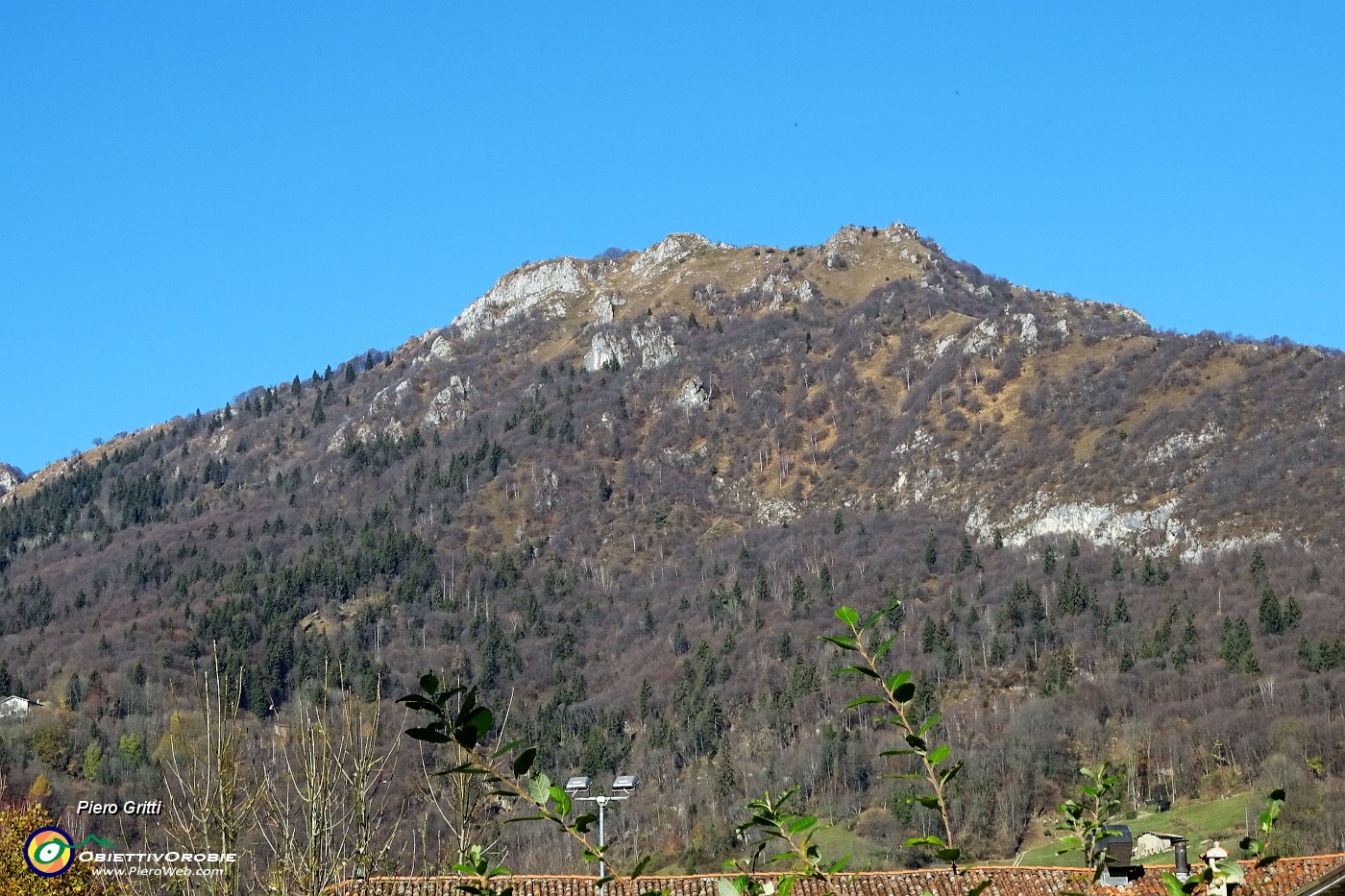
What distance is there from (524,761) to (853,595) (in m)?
148

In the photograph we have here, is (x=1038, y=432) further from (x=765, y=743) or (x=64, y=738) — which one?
(x=64, y=738)

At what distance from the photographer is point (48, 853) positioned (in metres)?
34.6

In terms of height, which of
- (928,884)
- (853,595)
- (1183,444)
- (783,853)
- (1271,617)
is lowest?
(928,884)

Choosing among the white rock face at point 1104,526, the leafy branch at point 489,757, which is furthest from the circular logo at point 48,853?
the white rock face at point 1104,526

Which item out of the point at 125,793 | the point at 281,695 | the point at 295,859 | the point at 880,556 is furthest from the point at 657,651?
the point at 295,859

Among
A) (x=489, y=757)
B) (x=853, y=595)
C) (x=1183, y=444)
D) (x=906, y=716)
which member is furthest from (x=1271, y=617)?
(x=489, y=757)

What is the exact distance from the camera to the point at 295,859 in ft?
69.2

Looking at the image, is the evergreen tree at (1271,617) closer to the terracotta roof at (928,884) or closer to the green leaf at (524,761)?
the terracotta roof at (928,884)

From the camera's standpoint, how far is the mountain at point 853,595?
367 ft

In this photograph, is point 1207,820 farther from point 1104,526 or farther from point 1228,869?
point 1228,869

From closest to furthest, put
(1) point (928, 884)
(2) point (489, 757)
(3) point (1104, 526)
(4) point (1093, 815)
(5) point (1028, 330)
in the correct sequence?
(2) point (489, 757), (4) point (1093, 815), (1) point (928, 884), (3) point (1104, 526), (5) point (1028, 330)

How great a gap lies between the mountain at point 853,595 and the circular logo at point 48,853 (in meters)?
54.3

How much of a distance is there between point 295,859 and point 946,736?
95.6 metres

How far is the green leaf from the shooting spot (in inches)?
213
